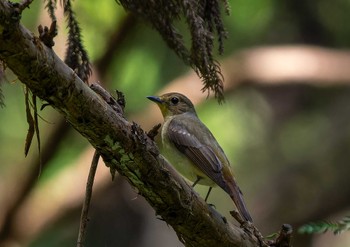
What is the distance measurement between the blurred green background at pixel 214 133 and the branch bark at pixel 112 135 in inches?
91.7

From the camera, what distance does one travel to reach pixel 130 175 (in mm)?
3041

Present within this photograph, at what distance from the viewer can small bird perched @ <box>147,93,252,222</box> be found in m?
4.80

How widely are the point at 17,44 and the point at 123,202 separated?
639 cm

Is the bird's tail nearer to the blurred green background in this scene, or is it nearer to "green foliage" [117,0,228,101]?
"green foliage" [117,0,228,101]

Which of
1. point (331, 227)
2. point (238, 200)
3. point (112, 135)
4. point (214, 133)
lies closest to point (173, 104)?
point (238, 200)

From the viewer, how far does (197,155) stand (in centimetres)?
502

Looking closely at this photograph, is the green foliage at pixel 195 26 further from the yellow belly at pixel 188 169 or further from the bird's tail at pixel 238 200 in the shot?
the yellow belly at pixel 188 169

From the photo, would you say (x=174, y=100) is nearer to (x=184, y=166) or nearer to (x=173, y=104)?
(x=173, y=104)

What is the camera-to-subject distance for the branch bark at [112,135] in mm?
2611

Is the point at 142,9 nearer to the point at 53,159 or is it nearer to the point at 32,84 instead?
the point at 32,84

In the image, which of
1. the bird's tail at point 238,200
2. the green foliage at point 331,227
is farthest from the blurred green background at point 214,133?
the green foliage at point 331,227

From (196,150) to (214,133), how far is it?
341cm

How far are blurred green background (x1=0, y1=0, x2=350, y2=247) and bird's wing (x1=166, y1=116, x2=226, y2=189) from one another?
2.46 feet

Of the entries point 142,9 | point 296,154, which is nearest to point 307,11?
point 296,154
